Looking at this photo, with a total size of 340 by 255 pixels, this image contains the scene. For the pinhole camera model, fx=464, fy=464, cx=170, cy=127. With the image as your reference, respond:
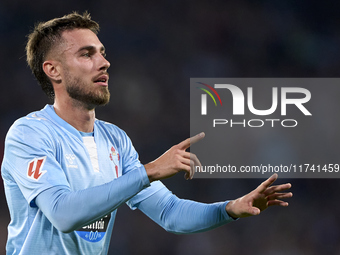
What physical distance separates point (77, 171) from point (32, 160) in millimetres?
290

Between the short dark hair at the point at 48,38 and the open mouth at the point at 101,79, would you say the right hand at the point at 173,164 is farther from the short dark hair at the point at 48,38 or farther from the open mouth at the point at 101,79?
the short dark hair at the point at 48,38

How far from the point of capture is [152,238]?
5.64 meters

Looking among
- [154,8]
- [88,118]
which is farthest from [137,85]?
[88,118]

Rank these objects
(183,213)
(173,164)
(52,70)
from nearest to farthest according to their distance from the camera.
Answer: (173,164) → (183,213) → (52,70)

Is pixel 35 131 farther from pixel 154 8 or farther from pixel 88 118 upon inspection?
pixel 154 8

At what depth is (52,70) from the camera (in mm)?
2854

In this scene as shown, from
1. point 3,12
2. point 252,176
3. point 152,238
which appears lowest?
point 152,238

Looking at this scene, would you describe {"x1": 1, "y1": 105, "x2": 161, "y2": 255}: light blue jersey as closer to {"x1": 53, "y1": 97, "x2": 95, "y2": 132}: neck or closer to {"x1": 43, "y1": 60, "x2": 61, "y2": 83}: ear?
{"x1": 53, "y1": 97, "x2": 95, "y2": 132}: neck

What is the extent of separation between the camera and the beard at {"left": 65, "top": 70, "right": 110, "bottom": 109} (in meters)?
2.71

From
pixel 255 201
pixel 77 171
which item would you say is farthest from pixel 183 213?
pixel 77 171

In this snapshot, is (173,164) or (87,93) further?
(87,93)

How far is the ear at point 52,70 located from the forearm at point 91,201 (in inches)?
37.2

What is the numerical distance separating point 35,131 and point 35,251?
2.02 ft

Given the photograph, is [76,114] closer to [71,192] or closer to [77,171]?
[77,171]
